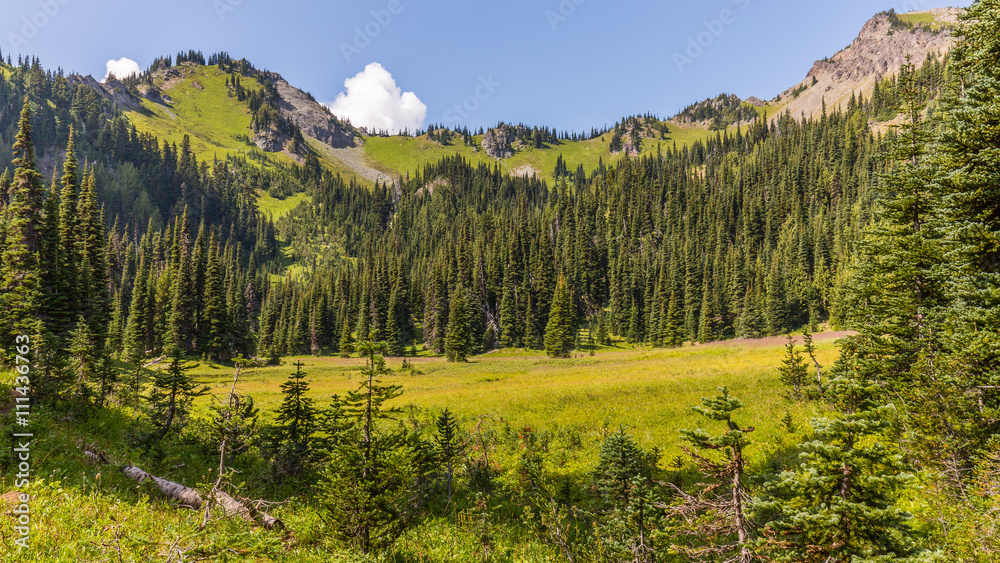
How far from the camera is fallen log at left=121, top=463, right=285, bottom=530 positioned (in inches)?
373

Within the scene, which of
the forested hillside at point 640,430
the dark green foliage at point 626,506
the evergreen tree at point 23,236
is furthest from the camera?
the evergreen tree at point 23,236

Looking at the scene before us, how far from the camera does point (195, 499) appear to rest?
10.5 m

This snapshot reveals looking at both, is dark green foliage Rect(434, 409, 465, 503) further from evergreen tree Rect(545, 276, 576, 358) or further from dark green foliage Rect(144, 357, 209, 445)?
evergreen tree Rect(545, 276, 576, 358)

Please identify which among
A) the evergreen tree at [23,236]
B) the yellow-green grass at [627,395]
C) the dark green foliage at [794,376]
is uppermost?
the evergreen tree at [23,236]

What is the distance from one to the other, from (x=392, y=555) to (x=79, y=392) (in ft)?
57.2

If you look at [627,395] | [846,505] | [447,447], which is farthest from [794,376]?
[846,505]

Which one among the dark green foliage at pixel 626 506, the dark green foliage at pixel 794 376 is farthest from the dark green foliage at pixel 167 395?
the dark green foliage at pixel 794 376

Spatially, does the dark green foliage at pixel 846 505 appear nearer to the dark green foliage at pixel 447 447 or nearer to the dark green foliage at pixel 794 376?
the dark green foliage at pixel 447 447

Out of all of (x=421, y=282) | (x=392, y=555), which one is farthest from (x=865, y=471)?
(x=421, y=282)

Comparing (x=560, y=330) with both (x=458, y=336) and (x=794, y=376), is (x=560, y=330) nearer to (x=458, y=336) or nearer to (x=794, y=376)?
(x=458, y=336)

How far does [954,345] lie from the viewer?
11531 mm

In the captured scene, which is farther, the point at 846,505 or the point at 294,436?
the point at 294,436

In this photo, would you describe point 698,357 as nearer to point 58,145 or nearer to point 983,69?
point 983,69

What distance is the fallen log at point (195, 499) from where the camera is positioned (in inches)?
373
